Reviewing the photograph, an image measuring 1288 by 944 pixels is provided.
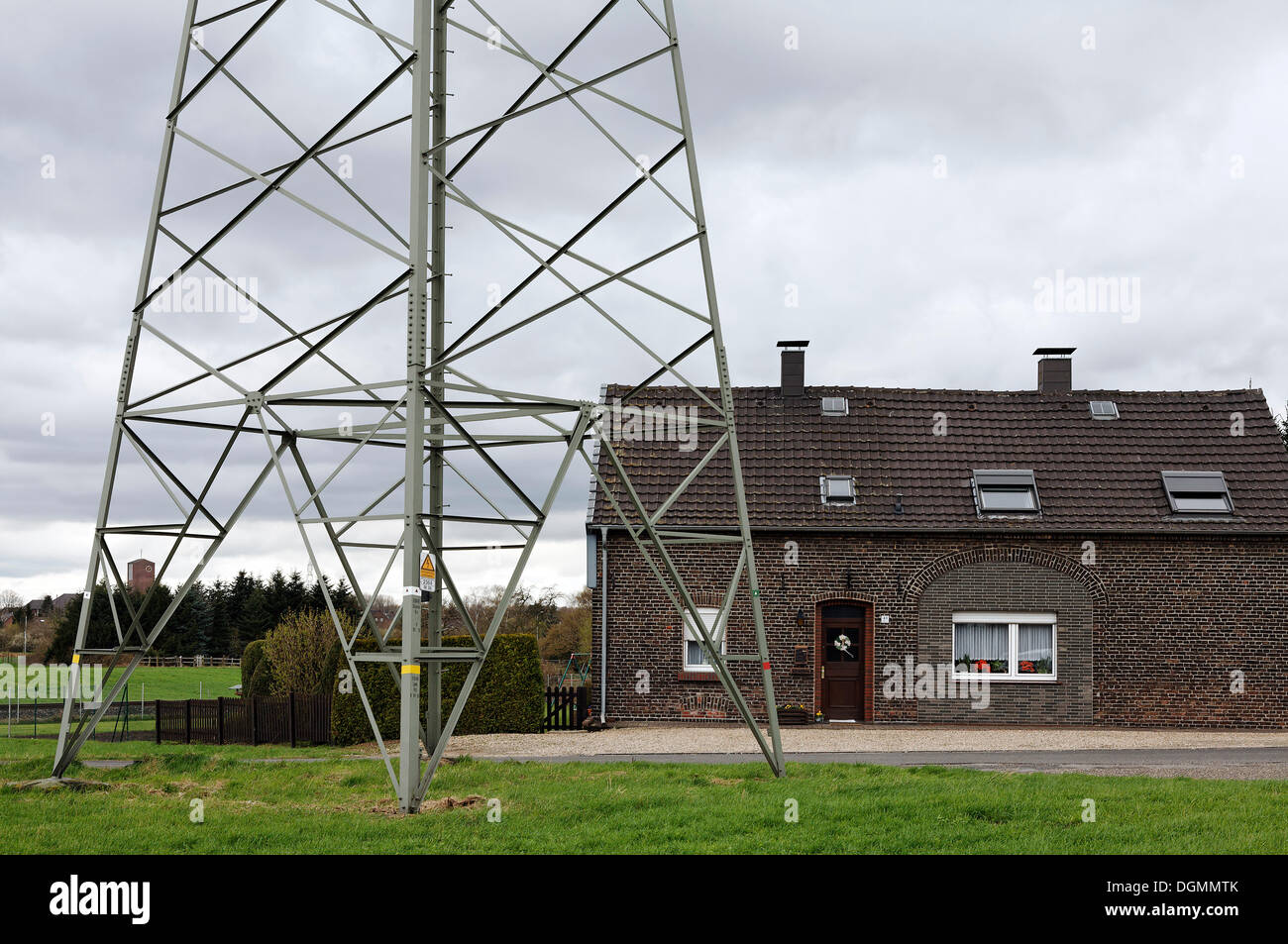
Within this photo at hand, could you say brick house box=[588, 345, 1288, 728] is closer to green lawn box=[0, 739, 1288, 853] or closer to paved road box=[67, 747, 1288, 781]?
paved road box=[67, 747, 1288, 781]

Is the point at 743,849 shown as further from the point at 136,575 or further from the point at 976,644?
the point at 136,575

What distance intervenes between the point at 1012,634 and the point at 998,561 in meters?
1.42

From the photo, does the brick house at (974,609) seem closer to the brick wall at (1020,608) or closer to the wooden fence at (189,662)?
the brick wall at (1020,608)

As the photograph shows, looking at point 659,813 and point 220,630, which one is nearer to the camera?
point 659,813

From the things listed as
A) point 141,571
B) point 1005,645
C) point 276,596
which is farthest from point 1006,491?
point 141,571

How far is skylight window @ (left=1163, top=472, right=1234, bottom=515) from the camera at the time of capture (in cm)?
2338

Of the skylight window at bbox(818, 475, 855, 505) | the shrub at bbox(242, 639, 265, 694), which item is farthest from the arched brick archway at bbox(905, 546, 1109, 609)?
the shrub at bbox(242, 639, 265, 694)

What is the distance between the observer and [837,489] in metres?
23.7

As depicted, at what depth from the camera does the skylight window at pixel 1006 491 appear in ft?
76.6

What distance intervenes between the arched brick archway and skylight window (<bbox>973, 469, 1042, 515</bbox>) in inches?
35.4

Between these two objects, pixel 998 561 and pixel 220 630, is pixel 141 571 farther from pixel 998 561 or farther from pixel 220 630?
pixel 998 561

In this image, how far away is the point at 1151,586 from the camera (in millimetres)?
22656
